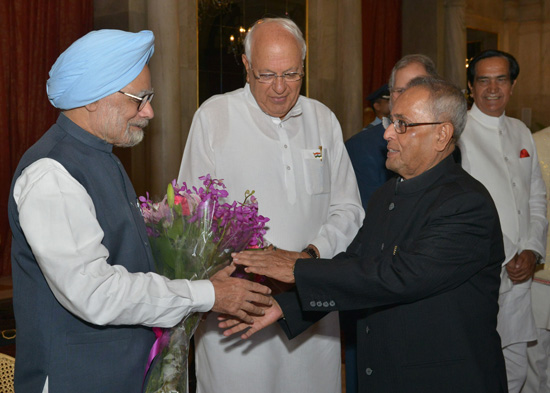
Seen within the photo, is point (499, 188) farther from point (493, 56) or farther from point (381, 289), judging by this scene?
point (381, 289)

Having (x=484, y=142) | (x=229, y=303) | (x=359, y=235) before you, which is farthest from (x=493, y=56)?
(x=229, y=303)

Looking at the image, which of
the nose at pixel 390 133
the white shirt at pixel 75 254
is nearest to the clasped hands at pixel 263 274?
the white shirt at pixel 75 254

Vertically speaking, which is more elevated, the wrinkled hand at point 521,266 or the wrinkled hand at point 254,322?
Answer: the wrinkled hand at point 254,322

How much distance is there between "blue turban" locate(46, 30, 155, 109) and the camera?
5.97 feet

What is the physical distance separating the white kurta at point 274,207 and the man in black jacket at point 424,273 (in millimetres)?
462

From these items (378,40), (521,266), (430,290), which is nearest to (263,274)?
(430,290)

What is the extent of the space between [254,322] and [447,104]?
3.55 ft

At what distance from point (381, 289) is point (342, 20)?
7.68 m

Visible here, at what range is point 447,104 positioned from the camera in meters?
2.15

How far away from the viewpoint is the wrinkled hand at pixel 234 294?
2023 millimetres

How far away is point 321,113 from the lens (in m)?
2.94

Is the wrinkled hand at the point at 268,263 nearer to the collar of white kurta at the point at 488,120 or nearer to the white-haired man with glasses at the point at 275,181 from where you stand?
the white-haired man with glasses at the point at 275,181

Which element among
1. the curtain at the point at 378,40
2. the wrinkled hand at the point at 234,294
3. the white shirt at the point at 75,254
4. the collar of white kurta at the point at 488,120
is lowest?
the wrinkled hand at the point at 234,294

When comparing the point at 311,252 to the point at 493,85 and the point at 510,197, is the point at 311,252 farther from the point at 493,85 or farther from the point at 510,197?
the point at 493,85
